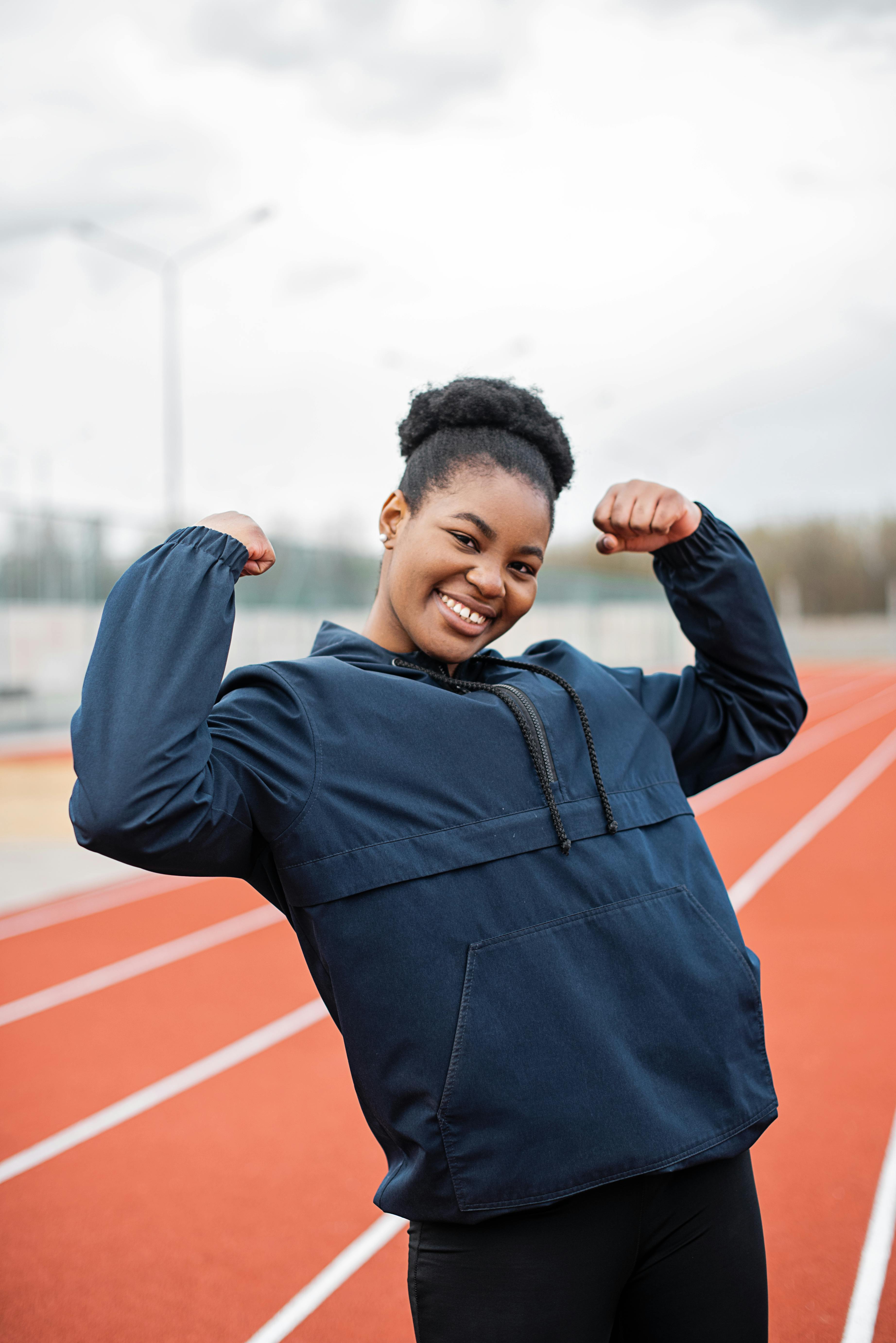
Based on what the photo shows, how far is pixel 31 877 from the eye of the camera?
8.20 meters

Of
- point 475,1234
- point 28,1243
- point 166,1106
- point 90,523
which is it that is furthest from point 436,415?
point 90,523

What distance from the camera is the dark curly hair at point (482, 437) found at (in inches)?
60.9

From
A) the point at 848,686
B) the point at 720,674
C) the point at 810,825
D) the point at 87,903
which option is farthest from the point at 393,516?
the point at 848,686

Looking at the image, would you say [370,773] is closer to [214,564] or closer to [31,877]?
[214,564]

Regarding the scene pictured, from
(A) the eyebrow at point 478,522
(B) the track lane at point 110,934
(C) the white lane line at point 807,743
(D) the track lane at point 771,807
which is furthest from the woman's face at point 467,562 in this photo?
(D) the track lane at point 771,807

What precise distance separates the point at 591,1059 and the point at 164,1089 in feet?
11.9

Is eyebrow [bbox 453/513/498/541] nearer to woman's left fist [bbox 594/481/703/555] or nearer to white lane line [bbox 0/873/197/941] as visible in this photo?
woman's left fist [bbox 594/481/703/555]

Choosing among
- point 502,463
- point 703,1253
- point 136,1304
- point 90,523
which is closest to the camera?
point 703,1253

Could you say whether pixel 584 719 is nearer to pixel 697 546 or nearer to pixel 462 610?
pixel 462 610

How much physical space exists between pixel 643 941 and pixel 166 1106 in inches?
137

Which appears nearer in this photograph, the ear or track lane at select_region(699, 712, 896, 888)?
the ear

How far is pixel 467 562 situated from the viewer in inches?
59.1

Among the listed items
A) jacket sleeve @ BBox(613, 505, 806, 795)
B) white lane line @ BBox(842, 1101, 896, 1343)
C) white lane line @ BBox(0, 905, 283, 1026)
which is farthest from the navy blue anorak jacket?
white lane line @ BBox(0, 905, 283, 1026)

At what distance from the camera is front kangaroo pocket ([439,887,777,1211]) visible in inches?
49.1
